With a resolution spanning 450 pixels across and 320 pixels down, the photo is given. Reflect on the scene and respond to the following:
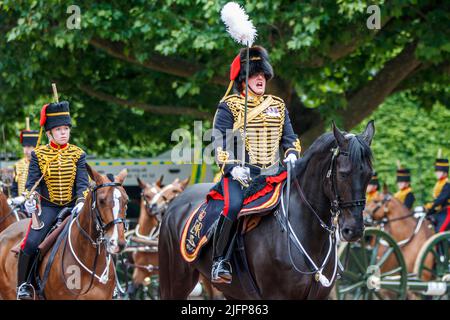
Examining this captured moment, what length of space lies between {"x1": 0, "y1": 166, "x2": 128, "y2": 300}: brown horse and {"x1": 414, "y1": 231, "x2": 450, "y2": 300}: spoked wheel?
277 inches

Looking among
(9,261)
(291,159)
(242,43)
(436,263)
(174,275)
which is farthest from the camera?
(436,263)

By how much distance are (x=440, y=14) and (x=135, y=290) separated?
6.07m

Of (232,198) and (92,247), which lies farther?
(92,247)

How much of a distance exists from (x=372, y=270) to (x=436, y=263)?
2018 millimetres

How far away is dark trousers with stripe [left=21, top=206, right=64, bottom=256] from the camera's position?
10.1m

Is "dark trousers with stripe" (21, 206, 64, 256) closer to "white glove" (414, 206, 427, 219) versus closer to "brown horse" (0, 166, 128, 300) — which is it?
"brown horse" (0, 166, 128, 300)

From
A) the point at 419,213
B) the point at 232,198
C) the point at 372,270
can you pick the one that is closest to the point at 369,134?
the point at 232,198

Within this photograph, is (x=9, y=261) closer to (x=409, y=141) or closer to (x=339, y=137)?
(x=339, y=137)

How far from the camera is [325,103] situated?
15578 millimetres

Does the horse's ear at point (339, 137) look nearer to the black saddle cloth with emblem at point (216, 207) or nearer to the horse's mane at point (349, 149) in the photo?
the horse's mane at point (349, 149)

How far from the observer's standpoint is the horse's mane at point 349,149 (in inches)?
307

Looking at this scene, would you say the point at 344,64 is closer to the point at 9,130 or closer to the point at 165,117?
the point at 165,117

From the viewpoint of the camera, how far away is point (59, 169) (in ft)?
33.5
